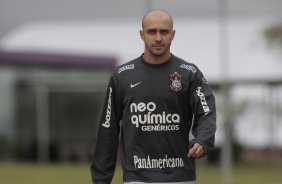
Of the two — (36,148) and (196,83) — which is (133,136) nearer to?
(196,83)

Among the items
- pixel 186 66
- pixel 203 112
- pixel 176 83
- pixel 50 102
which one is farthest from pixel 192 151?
pixel 50 102

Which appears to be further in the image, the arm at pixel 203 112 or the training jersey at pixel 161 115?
the training jersey at pixel 161 115

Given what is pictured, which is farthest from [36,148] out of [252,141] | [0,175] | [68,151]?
[0,175]

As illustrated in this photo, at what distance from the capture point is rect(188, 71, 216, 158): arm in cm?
730

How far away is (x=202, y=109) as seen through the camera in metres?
7.45

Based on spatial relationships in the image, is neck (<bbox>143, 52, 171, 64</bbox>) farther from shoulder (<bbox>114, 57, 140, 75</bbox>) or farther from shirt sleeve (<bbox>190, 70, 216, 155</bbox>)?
shirt sleeve (<bbox>190, 70, 216, 155</bbox>)

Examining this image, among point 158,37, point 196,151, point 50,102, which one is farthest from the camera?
point 50,102

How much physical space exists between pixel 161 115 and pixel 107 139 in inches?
17.9

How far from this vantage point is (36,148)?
44.8 meters

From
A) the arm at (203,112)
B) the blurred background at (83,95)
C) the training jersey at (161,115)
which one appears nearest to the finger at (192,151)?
the arm at (203,112)

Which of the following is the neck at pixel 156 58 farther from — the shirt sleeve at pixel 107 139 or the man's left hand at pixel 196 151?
the man's left hand at pixel 196 151

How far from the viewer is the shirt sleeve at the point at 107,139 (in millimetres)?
7605

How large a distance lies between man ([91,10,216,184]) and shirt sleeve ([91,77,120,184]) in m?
0.05

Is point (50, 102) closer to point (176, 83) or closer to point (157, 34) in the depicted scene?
point (176, 83)
